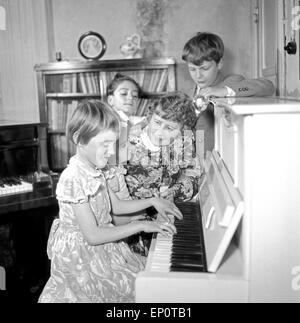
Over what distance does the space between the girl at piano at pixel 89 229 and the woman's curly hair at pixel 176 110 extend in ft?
1.41

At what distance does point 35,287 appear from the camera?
9.73 ft

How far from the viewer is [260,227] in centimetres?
118

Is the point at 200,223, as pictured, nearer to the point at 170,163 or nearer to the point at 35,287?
the point at 170,163

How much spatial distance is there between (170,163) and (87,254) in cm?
72

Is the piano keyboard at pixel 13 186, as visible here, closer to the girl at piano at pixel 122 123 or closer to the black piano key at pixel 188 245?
the girl at piano at pixel 122 123

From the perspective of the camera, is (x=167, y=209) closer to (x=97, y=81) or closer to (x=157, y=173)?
(x=157, y=173)

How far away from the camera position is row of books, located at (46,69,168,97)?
169 inches

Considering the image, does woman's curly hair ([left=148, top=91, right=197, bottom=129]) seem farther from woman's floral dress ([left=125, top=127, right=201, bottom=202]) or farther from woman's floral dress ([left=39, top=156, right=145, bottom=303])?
woman's floral dress ([left=39, top=156, right=145, bottom=303])

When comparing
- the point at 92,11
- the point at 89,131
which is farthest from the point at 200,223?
the point at 92,11

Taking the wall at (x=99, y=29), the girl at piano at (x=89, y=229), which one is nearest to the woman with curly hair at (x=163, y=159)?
the girl at piano at (x=89, y=229)

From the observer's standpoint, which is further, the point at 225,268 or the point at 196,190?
the point at 196,190

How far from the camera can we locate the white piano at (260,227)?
3.79 feet

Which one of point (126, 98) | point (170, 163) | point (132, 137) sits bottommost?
point (170, 163)

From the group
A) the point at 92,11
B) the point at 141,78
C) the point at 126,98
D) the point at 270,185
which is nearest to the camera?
the point at 270,185
